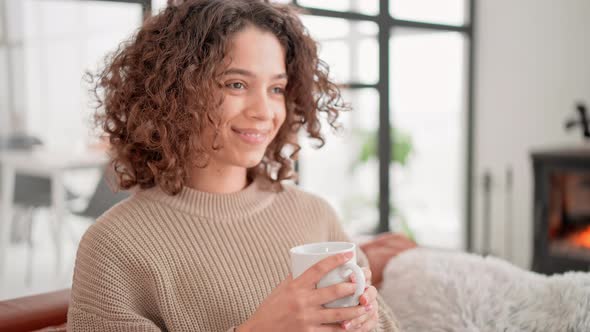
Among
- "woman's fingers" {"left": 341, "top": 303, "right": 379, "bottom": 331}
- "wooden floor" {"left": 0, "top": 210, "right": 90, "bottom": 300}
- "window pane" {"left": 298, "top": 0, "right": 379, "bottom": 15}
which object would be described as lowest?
"wooden floor" {"left": 0, "top": 210, "right": 90, "bottom": 300}

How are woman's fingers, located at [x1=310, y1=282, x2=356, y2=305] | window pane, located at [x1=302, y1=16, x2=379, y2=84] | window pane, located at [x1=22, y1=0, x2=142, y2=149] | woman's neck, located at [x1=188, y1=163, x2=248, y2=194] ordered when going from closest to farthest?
1. woman's fingers, located at [x1=310, y1=282, x2=356, y2=305]
2. woman's neck, located at [x1=188, y1=163, x2=248, y2=194]
3. window pane, located at [x1=22, y1=0, x2=142, y2=149]
4. window pane, located at [x1=302, y1=16, x2=379, y2=84]

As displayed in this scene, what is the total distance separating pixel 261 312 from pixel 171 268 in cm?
26

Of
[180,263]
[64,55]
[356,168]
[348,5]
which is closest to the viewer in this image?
[180,263]

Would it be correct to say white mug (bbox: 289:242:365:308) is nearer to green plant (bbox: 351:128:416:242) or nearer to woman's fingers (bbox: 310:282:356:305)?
woman's fingers (bbox: 310:282:356:305)

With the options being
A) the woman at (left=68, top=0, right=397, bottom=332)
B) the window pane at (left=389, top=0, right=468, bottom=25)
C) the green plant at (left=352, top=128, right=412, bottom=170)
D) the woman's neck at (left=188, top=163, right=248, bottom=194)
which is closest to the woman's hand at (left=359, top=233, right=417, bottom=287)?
the woman at (left=68, top=0, right=397, bottom=332)

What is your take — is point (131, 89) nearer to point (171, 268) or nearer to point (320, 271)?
point (171, 268)

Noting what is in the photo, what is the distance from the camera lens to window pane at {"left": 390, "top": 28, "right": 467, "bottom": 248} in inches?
148

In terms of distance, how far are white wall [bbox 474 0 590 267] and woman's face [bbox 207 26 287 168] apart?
2.69 metres

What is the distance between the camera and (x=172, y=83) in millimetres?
1278

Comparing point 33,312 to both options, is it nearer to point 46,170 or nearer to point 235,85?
point 235,85

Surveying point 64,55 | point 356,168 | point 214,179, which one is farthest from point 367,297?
point 356,168

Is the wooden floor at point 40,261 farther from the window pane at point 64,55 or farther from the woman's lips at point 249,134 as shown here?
the woman's lips at point 249,134

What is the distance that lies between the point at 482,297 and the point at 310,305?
617 millimetres

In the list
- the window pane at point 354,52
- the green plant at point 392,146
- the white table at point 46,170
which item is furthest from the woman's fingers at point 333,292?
the green plant at point 392,146
